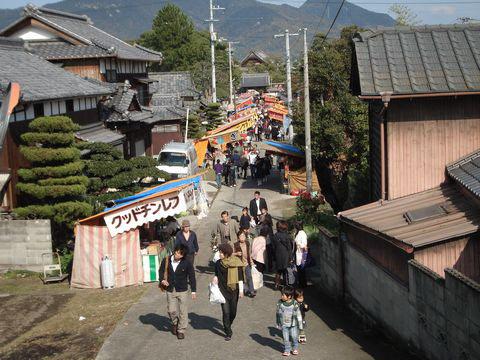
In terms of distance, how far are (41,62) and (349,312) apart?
18.2 m

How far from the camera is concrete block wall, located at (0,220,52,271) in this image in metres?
17.6

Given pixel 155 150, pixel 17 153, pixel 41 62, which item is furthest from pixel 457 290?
pixel 155 150

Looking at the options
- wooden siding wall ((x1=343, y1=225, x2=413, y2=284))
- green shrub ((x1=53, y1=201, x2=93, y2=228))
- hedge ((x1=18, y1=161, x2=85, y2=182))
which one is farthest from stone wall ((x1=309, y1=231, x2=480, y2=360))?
hedge ((x1=18, y1=161, x2=85, y2=182))

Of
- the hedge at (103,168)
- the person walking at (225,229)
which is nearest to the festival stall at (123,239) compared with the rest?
the person walking at (225,229)

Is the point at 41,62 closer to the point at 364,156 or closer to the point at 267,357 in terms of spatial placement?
the point at 364,156

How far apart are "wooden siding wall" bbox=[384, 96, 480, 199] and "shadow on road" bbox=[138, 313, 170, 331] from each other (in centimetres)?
557

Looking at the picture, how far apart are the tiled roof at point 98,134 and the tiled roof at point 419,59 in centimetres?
1326

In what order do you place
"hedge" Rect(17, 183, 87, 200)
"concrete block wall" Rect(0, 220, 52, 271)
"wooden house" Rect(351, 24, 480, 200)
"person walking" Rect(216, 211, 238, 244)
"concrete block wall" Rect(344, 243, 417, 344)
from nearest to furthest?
"concrete block wall" Rect(344, 243, 417, 344), "wooden house" Rect(351, 24, 480, 200), "person walking" Rect(216, 211, 238, 244), "concrete block wall" Rect(0, 220, 52, 271), "hedge" Rect(17, 183, 87, 200)

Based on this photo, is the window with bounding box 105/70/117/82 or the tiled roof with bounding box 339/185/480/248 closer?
the tiled roof with bounding box 339/185/480/248

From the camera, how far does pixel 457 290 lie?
8.74 metres

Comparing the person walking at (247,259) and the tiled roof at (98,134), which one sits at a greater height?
the tiled roof at (98,134)

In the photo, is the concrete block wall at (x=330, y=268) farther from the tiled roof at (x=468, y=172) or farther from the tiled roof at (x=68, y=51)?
the tiled roof at (x=68, y=51)

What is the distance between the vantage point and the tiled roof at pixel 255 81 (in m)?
117

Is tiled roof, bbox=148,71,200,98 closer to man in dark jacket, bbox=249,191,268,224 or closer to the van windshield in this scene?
the van windshield
